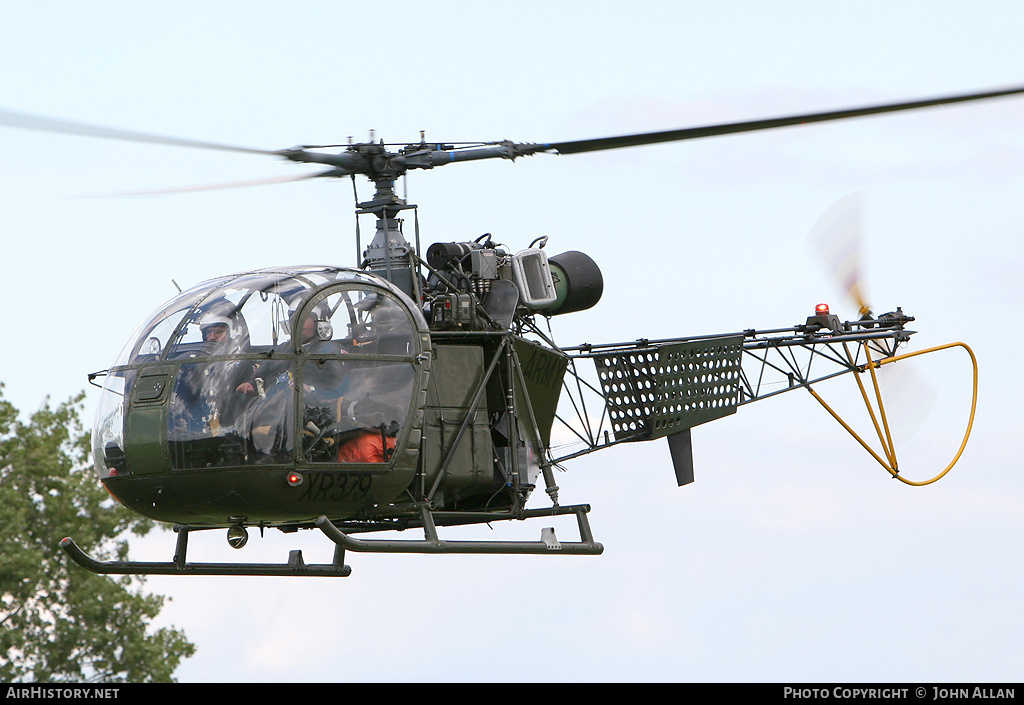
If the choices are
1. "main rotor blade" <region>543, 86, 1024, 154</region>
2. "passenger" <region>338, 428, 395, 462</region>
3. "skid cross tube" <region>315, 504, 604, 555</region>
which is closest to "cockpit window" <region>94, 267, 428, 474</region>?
"passenger" <region>338, 428, 395, 462</region>

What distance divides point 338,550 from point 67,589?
74.4 ft

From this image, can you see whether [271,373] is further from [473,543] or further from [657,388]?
[657,388]

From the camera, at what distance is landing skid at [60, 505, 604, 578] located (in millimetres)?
10719

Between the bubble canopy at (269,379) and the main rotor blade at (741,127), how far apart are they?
214 centimetres

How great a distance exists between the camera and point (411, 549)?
10844 mm

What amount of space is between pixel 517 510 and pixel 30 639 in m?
22.3

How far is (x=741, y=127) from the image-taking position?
36.7ft

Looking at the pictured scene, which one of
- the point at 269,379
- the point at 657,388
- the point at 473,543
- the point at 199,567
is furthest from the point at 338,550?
the point at 657,388

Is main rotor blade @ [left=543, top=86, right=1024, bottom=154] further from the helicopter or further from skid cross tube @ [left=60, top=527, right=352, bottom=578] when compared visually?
skid cross tube @ [left=60, top=527, right=352, bottom=578]

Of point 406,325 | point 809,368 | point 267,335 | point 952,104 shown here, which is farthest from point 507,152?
point 809,368


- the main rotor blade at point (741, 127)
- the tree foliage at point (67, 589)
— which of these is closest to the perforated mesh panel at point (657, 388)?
the main rotor blade at point (741, 127)

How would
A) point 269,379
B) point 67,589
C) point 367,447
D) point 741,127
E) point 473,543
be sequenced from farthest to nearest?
point 67,589
point 473,543
point 741,127
point 367,447
point 269,379

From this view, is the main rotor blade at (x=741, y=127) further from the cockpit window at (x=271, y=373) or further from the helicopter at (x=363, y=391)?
the cockpit window at (x=271, y=373)
